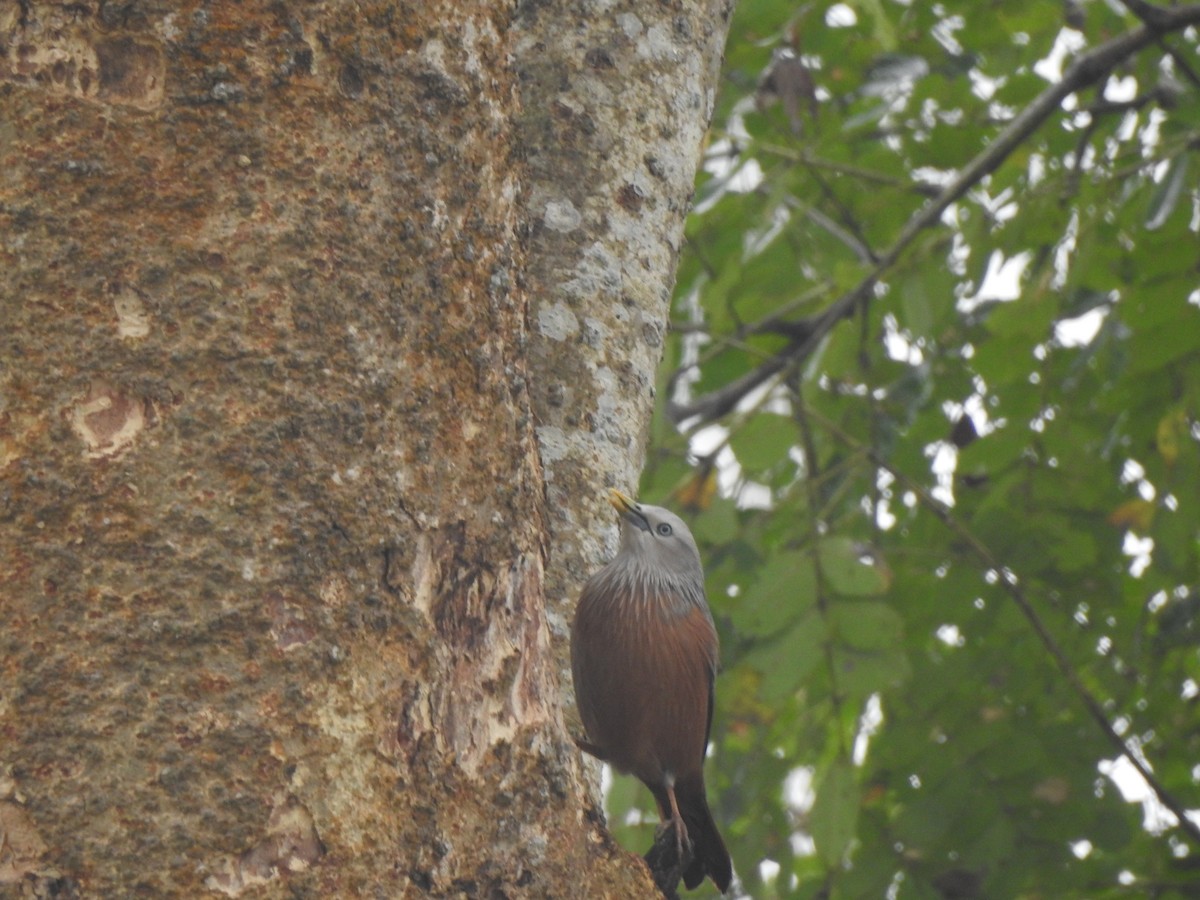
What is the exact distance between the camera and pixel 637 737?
361cm

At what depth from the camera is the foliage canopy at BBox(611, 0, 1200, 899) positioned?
446cm

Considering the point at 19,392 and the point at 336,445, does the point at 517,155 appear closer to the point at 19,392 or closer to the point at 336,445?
the point at 336,445

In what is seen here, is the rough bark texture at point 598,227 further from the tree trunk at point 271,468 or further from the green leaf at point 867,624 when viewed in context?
the green leaf at point 867,624

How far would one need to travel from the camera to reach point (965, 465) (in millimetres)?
5008

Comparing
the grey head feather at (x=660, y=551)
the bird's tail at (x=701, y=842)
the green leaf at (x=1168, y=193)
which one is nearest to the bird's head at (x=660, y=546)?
the grey head feather at (x=660, y=551)

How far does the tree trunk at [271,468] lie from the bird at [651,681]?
3.72ft

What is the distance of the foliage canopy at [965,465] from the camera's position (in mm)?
4461

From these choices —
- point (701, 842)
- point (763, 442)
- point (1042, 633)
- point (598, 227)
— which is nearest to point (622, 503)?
point (598, 227)

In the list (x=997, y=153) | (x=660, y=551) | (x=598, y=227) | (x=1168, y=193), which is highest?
(x=1168, y=193)

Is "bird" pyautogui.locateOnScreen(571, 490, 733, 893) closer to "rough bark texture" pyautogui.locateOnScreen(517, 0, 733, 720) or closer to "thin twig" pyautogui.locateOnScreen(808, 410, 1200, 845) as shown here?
"rough bark texture" pyautogui.locateOnScreen(517, 0, 733, 720)

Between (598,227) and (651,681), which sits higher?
(598,227)

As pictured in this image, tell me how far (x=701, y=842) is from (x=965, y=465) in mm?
1907

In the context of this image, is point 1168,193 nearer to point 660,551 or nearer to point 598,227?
point 660,551

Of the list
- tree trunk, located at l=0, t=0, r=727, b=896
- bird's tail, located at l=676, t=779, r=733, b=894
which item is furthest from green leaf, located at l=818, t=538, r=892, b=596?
tree trunk, located at l=0, t=0, r=727, b=896
